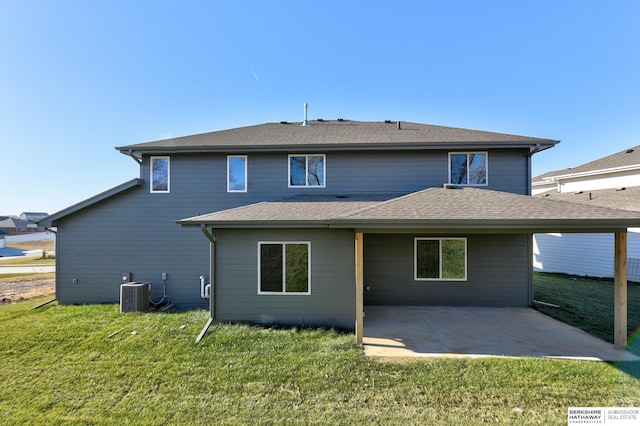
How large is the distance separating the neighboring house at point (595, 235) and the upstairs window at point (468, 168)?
19.0ft

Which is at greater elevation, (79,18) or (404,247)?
(79,18)

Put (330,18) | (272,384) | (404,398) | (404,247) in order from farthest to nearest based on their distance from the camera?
(330,18)
(404,247)
(272,384)
(404,398)

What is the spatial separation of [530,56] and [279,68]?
1062 cm

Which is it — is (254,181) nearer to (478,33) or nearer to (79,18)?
(79,18)

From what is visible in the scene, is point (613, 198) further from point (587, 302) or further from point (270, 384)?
point (270, 384)

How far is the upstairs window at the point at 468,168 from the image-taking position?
26.1 feet

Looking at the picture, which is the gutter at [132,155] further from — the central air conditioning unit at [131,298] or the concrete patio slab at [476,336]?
the concrete patio slab at [476,336]

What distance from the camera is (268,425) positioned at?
3117 mm

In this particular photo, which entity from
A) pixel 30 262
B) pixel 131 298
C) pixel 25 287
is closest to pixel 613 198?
pixel 131 298

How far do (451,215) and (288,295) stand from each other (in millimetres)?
4045

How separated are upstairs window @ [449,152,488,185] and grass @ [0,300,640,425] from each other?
201 inches

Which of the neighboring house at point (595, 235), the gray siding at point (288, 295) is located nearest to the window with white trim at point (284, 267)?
the gray siding at point (288, 295)

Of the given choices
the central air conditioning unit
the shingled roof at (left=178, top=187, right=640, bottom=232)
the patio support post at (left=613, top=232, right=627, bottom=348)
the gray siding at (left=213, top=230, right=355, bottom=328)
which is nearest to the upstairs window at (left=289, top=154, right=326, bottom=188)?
the shingled roof at (left=178, top=187, right=640, bottom=232)

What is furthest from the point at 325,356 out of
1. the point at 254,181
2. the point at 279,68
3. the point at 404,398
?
the point at 279,68
